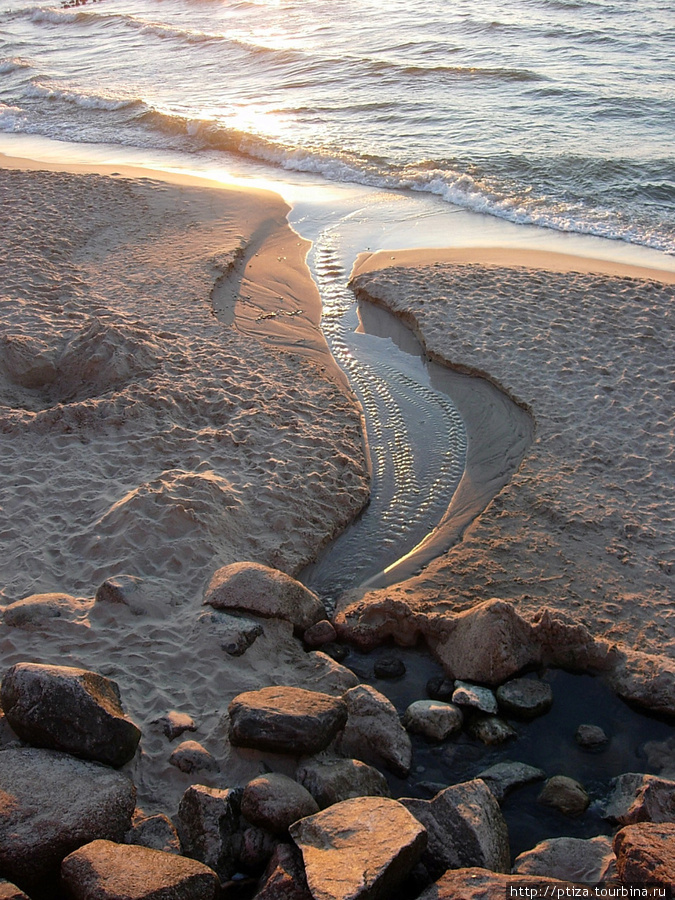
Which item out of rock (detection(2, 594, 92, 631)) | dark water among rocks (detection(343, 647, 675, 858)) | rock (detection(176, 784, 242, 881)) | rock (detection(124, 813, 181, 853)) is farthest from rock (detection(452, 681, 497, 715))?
rock (detection(2, 594, 92, 631))

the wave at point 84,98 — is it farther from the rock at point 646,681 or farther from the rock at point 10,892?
the rock at point 10,892

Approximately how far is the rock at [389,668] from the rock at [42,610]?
177 cm

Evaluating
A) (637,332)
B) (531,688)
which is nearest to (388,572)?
(531,688)

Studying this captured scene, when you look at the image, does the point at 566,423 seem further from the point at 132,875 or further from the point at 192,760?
the point at 132,875

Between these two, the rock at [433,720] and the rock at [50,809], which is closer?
the rock at [50,809]

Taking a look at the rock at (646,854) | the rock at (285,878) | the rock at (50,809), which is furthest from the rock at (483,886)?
the rock at (50,809)

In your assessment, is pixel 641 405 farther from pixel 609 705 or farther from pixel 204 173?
pixel 204 173

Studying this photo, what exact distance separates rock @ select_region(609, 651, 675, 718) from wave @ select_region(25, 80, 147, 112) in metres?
15.8

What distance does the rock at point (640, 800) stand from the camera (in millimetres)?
3652

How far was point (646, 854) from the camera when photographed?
314 cm

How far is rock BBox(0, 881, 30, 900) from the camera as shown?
286 centimetres

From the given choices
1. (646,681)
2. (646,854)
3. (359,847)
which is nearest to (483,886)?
(359,847)

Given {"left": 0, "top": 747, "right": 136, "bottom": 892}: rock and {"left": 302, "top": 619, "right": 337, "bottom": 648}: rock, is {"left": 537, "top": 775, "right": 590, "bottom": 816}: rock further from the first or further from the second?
{"left": 0, "top": 747, "right": 136, "bottom": 892}: rock

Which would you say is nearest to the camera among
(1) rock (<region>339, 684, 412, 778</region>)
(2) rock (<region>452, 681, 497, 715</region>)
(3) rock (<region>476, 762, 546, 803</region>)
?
(3) rock (<region>476, 762, 546, 803</region>)
